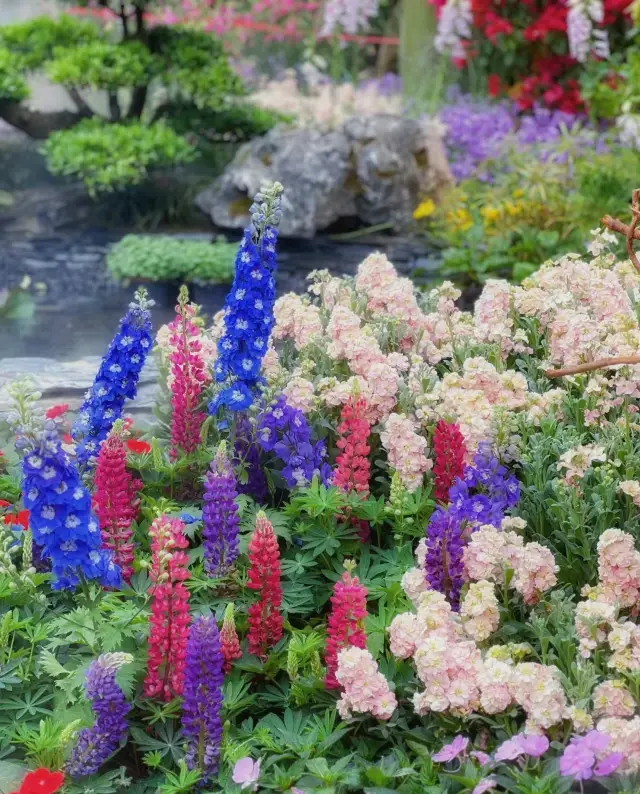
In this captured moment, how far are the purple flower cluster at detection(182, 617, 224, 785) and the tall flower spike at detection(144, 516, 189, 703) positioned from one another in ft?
0.22

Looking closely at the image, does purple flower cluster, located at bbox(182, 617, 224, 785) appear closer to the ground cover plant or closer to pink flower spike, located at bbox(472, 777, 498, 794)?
the ground cover plant

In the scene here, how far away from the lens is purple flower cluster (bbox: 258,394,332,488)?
2584 millimetres

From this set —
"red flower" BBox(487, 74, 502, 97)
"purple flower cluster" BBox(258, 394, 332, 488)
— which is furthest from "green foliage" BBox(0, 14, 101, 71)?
"purple flower cluster" BBox(258, 394, 332, 488)

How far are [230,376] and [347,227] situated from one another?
557 cm

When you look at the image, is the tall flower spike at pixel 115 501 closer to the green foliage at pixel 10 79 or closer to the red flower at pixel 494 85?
the green foliage at pixel 10 79

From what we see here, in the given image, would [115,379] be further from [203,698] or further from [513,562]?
[513,562]

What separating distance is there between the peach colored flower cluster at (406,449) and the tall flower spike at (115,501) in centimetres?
64

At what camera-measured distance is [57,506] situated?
197 cm

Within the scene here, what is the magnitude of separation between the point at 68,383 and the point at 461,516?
204 cm

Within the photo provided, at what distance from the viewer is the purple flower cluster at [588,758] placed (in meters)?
1.73

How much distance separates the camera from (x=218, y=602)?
2285 mm

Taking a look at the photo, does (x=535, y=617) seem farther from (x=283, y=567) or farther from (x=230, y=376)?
(x=230, y=376)

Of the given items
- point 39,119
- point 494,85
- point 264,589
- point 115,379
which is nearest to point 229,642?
point 264,589

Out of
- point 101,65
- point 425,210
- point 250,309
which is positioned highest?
point 101,65
